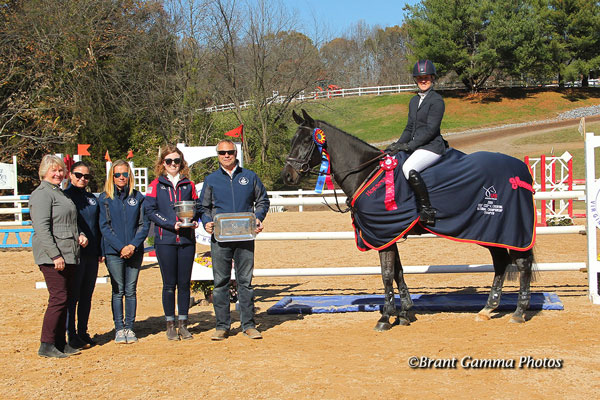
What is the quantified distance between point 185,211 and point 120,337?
4.76 feet

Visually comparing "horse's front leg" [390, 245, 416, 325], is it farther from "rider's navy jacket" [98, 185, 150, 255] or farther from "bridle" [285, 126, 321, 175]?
"rider's navy jacket" [98, 185, 150, 255]

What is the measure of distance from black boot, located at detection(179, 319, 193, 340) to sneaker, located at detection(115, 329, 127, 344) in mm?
548

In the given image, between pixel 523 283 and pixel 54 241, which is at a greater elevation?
pixel 54 241

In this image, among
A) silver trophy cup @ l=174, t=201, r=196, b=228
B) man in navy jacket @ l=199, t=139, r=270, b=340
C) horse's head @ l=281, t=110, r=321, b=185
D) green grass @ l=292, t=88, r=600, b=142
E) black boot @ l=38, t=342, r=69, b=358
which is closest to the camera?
black boot @ l=38, t=342, r=69, b=358

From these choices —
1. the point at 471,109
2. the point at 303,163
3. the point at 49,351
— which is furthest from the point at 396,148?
the point at 471,109

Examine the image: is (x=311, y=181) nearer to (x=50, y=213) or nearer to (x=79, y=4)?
(x=79, y=4)

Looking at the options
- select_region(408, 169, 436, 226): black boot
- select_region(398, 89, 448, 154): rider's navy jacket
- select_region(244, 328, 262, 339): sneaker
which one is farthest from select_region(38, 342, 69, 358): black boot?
select_region(398, 89, 448, 154): rider's navy jacket

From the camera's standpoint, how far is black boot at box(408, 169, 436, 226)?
19.0 feet

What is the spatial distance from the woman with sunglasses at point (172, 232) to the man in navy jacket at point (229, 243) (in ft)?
0.79

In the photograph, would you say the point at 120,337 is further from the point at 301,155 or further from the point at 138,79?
the point at 138,79

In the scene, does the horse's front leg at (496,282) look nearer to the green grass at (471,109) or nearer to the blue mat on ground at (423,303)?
the blue mat on ground at (423,303)

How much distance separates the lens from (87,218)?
18.4ft

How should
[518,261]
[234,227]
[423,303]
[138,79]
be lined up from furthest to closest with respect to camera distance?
[138,79]
[423,303]
[518,261]
[234,227]

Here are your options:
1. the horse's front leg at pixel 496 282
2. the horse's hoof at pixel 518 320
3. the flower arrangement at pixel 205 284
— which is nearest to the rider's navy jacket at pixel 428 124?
the horse's front leg at pixel 496 282
